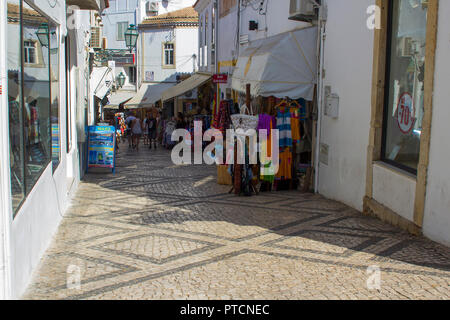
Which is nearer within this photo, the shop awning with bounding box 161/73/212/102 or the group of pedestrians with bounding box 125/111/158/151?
the group of pedestrians with bounding box 125/111/158/151

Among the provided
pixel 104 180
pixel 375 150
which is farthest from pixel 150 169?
pixel 375 150

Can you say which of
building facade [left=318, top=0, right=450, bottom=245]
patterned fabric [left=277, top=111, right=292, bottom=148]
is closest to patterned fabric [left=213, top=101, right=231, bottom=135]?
patterned fabric [left=277, top=111, right=292, bottom=148]

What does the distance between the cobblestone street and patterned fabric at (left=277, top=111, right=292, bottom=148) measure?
4.31ft

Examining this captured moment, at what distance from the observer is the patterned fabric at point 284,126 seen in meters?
10.3

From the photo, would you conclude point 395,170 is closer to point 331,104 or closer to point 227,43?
point 331,104

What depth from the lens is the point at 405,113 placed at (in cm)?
740

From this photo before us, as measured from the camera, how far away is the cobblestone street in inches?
193

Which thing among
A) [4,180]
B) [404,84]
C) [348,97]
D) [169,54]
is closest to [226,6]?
[348,97]

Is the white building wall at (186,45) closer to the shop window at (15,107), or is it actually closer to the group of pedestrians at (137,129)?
the group of pedestrians at (137,129)

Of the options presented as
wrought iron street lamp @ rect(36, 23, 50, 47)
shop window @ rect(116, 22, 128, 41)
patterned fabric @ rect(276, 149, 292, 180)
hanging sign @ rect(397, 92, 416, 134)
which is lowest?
patterned fabric @ rect(276, 149, 292, 180)

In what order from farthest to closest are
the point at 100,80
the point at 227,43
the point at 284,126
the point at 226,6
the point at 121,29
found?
the point at 121,29 → the point at 100,80 → the point at 226,6 → the point at 227,43 → the point at 284,126

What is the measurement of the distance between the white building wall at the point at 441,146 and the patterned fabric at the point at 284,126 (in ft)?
14.0

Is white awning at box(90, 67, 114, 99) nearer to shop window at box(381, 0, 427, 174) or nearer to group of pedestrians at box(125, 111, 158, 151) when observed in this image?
group of pedestrians at box(125, 111, 158, 151)

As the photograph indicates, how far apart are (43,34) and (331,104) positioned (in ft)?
16.9
